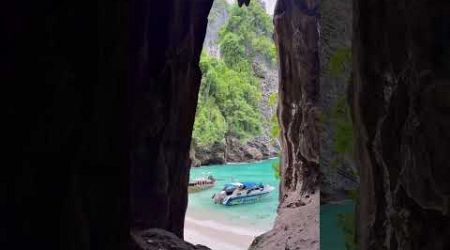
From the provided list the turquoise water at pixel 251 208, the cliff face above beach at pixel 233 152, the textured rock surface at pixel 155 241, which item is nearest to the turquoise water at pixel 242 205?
the turquoise water at pixel 251 208

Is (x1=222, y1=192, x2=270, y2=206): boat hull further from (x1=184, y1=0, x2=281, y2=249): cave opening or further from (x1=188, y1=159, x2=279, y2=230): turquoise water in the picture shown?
(x1=184, y1=0, x2=281, y2=249): cave opening

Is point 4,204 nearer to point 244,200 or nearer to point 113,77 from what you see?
point 113,77

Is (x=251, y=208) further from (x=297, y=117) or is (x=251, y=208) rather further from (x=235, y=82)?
(x=297, y=117)

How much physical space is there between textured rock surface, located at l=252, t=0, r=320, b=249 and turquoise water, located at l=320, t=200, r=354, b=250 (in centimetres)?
589

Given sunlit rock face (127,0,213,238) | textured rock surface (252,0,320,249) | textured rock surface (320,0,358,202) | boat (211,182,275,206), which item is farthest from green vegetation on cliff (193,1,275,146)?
textured rock surface (320,0,358,202)

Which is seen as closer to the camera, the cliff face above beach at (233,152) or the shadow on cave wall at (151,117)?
the shadow on cave wall at (151,117)

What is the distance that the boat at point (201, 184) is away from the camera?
31859 millimetres

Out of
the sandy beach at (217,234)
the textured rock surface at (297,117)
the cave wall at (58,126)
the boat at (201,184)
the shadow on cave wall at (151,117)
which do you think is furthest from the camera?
the boat at (201,184)

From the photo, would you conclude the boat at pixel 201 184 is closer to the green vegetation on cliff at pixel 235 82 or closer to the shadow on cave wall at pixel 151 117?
the green vegetation on cliff at pixel 235 82

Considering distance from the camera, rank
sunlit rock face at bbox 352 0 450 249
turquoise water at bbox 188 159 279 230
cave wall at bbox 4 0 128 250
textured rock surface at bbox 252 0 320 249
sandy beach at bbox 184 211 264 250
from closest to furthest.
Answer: sunlit rock face at bbox 352 0 450 249, cave wall at bbox 4 0 128 250, textured rock surface at bbox 252 0 320 249, sandy beach at bbox 184 211 264 250, turquoise water at bbox 188 159 279 230

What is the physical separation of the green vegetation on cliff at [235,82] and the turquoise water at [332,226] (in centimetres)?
3217

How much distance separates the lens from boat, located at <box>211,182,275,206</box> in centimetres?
2748

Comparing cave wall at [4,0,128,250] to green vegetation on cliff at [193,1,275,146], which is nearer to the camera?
cave wall at [4,0,128,250]

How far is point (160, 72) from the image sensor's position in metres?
8.12
